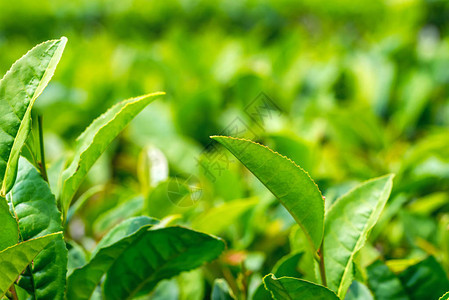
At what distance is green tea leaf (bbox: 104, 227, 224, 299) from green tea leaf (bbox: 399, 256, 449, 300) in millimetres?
472

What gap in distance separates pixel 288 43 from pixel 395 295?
2111 millimetres

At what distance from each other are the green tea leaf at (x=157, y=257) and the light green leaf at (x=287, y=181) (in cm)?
22

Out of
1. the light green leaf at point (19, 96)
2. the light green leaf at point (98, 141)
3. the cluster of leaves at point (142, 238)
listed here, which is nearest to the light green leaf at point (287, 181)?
the cluster of leaves at point (142, 238)

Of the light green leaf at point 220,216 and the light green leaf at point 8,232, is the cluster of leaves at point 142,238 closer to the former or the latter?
the light green leaf at point 8,232

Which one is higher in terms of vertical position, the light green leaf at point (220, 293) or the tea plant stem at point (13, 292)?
the tea plant stem at point (13, 292)

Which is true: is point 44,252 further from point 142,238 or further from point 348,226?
point 348,226

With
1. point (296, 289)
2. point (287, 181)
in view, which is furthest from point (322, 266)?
point (287, 181)

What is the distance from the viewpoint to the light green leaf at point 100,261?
106 cm

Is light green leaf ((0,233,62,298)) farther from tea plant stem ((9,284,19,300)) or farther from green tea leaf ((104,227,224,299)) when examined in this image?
green tea leaf ((104,227,224,299))

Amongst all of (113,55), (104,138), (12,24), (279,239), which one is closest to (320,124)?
(279,239)

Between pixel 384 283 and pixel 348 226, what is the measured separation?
210mm

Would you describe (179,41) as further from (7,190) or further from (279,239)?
(7,190)

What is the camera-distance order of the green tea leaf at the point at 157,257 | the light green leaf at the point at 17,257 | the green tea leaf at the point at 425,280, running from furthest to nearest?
the green tea leaf at the point at 425,280 < the green tea leaf at the point at 157,257 < the light green leaf at the point at 17,257

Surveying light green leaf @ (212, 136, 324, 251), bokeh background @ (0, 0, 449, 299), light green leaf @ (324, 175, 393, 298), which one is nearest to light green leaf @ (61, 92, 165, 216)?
light green leaf @ (212, 136, 324, 251)
